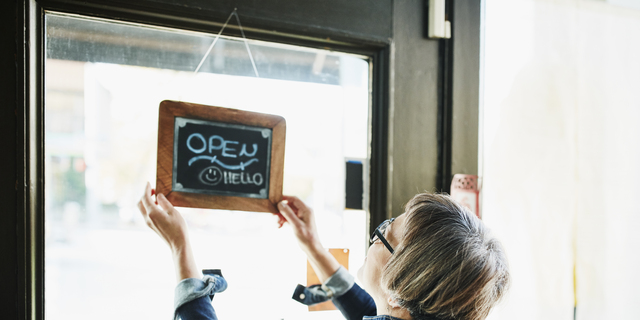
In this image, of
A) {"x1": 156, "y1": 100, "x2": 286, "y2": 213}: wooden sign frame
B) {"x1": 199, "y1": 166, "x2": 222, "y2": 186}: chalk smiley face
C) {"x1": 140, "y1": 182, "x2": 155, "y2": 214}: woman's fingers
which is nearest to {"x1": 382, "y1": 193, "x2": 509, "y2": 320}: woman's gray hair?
{"x1": 156, "y1": 100, "x2": 286, "y2": 213}: wooden sign frame

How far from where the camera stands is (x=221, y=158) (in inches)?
32.8

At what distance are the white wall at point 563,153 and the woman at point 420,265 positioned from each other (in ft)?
1.24

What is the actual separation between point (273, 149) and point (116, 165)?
0.37 metres

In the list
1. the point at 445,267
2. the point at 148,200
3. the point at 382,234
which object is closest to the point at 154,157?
the point at 148,200

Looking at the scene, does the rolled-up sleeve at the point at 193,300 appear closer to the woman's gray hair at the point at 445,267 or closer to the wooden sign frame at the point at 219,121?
the wooden sign frame at the point at 219,121

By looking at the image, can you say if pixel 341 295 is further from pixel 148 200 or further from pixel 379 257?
pixel 148 200

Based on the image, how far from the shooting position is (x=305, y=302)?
97cm

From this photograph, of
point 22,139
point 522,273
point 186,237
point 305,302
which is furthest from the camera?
point 522,273

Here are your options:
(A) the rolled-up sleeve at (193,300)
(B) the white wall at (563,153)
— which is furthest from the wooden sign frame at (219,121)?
(B) the white wall at (563,153)

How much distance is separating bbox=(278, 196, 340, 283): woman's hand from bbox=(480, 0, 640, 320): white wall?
0.52 m

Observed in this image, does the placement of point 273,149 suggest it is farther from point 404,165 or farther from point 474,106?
point 474,106

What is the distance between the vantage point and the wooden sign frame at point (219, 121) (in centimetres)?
79

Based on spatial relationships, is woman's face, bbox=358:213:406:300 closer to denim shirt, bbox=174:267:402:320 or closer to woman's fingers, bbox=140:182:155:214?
denim shirt, bbox=174:267:402:320

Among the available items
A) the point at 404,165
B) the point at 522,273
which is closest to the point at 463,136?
the point at 404,165
